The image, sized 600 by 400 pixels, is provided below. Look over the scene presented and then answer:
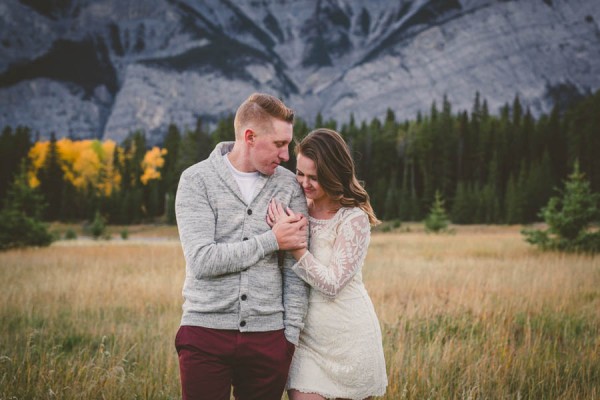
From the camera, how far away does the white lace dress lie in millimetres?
2824

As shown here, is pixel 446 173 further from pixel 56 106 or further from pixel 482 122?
pixel 56 106

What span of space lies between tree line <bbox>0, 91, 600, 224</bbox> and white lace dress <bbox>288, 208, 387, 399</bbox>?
5190 centimetres

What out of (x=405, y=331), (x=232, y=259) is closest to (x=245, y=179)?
(x=232, y=259)

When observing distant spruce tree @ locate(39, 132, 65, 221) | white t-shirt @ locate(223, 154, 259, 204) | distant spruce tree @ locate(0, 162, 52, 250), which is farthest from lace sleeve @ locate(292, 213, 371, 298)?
distant spruce tree @ locate(39, 132, 65, 221)

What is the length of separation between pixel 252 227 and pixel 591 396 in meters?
3.53

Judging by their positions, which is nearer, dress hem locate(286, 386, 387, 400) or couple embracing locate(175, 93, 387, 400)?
couple embracing locate(175, 93, 387, 400)

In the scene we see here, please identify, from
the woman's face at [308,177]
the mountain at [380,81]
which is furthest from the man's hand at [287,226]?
the mountain at [380,81]

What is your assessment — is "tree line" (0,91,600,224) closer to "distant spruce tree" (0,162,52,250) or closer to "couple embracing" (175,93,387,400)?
"distant spruce tree" (0,162,52,250)

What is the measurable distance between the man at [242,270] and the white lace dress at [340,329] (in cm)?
16

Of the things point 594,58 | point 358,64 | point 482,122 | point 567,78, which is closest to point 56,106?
point 358,64

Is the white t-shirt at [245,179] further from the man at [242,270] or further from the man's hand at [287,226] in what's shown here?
the man's hand at [287,226]

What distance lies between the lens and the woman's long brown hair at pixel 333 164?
9.56 feet

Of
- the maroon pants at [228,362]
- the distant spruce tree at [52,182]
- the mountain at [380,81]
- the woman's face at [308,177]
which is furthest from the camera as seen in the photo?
the mountain at [380,81]

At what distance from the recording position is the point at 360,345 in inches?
113
